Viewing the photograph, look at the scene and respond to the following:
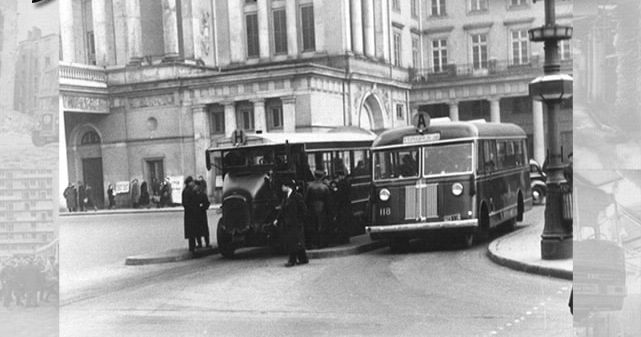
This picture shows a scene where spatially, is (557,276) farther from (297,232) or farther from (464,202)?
(297,232)

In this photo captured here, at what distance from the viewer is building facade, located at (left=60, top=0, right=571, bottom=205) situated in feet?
11.1

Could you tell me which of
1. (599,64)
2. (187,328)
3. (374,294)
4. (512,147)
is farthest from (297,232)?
(599,64)

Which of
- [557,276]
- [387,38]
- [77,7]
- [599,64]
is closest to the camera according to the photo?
[599,64]

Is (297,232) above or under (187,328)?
above

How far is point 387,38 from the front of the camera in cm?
355

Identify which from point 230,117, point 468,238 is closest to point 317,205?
point 230,117

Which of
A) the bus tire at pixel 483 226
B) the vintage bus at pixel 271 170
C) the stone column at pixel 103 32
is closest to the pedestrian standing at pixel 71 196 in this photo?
the stone column at pixel 103 32

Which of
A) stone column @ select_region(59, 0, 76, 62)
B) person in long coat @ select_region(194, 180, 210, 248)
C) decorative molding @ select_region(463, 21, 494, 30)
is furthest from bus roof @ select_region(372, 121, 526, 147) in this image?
stone column @ select_region(59, 0, 76, 62)

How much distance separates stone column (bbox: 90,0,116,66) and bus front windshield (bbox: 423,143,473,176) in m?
1.43

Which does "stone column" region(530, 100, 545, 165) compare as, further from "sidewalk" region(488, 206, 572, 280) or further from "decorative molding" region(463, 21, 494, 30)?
"decorative molding" region(463, 21, 494, 30)

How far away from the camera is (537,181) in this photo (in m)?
3.38

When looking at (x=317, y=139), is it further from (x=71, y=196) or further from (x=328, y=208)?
(x=71, y=196)

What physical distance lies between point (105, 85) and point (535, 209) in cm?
187

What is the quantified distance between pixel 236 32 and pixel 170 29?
15.8 inches
